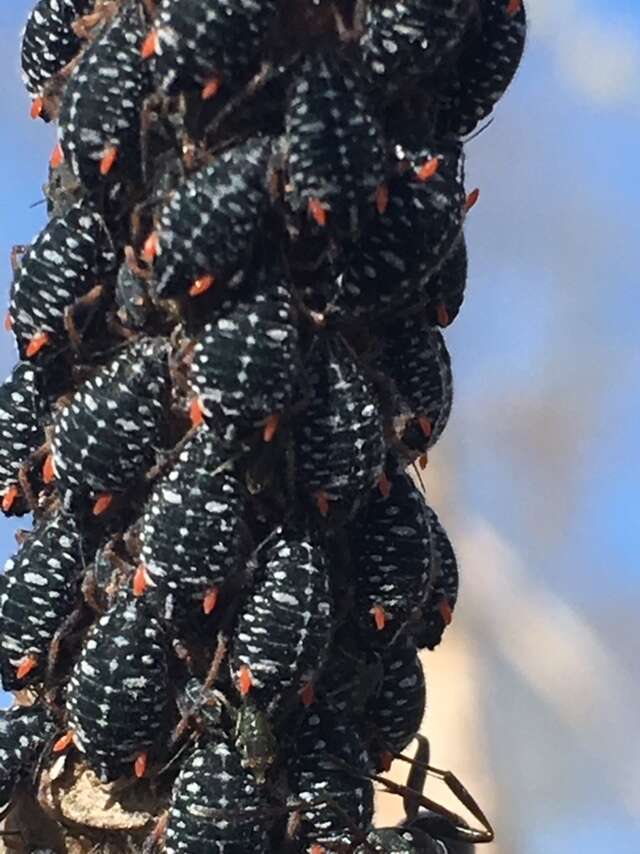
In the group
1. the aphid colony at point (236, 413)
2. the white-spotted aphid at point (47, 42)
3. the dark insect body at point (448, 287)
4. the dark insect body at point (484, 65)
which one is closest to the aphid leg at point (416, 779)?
the aphid colony at point (236, 413)

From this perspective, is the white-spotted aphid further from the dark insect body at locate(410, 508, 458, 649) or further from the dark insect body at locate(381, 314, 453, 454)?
the dark insect body at locate(410, 508, 458, 649)

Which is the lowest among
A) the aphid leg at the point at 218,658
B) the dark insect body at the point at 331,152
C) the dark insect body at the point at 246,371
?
the aphid leg at the point at 218,658

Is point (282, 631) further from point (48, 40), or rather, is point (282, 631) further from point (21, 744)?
point (48, 40)

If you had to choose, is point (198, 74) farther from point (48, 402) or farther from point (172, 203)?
point (48, 402)

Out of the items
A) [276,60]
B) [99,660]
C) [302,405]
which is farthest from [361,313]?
[99,660]

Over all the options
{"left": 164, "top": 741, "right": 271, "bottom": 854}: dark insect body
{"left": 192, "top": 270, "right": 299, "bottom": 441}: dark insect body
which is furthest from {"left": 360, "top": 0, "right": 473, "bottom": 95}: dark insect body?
{"left": 164, "top": 741, "right": 271, "bottom": 854}: dark insect body

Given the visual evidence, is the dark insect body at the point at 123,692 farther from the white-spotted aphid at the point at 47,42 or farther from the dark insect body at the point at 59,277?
the white-spotted aphid at the point at 47,42

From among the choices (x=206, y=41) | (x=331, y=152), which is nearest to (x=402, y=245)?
(x=331, y=152)
